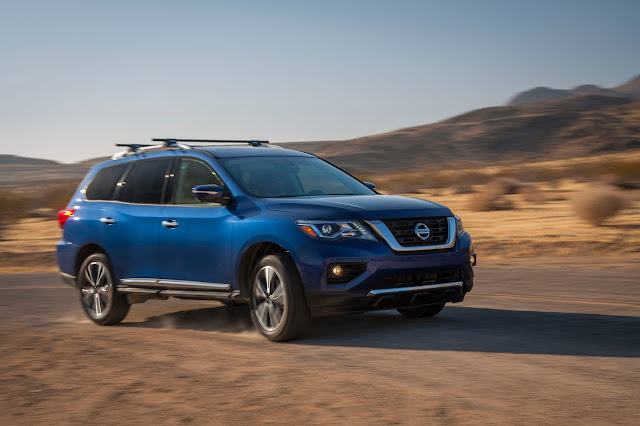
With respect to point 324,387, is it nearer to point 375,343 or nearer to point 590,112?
point 375,343

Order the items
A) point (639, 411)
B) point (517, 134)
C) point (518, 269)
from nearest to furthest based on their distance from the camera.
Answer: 1. point (639, 411)
2. point (518, 269)
3. point (517, 134)

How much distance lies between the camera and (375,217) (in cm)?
766

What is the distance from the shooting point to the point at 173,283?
29.1 feet

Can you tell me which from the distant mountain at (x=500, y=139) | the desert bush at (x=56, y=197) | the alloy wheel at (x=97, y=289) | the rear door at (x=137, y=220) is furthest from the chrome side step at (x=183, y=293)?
the distant mountain at (x=500, y=139)

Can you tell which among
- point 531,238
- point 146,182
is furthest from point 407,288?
point 531,238

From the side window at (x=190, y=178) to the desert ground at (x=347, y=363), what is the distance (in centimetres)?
138

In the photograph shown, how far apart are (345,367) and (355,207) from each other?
160 cm

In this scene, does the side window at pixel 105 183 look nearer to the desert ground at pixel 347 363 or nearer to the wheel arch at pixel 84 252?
the wheel arch at pixel 84 252

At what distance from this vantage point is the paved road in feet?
17.8

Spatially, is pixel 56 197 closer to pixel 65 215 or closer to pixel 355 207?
pixel 65 215

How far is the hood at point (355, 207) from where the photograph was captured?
25.1ft

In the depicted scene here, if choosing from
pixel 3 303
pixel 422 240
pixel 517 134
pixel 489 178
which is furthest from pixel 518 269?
pixel 517 134

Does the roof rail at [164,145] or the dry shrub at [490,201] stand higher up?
the roof rail at [164,145]

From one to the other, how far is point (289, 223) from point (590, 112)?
146442 mm
